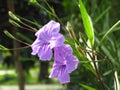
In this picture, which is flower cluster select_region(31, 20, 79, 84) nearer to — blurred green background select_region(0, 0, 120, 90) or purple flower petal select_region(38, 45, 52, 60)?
purple flower petal select_region(38, 45, 52, 60)

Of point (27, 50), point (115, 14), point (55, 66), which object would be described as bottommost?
point (55, 66)

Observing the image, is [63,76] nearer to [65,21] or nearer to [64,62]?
[64,62]

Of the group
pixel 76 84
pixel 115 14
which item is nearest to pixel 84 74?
pixel 76 84

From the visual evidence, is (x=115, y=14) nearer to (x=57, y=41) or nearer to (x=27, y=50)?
(x=27, y=50)

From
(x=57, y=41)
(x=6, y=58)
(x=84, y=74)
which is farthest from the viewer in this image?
(x=6, y=58)

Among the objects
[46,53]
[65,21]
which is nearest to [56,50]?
[46,53]

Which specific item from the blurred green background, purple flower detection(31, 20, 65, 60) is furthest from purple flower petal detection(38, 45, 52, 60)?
the blurred green background

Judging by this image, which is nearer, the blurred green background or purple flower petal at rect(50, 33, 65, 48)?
purple flower petal at rect(50, 33, 65, 48)
